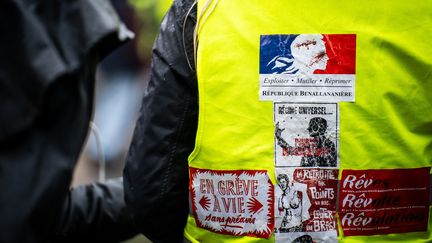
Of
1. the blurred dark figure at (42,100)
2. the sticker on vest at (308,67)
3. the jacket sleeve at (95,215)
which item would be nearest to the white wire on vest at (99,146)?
the jacket sleeve at (95,215)

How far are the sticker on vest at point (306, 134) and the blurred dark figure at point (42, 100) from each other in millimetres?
817

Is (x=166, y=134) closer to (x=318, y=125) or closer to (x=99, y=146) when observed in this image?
(x=318, y=125)

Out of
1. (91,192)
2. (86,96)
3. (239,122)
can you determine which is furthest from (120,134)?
(86,96)

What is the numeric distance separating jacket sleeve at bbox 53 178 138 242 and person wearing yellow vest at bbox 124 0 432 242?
3.45 ft

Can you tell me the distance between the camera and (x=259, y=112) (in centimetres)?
221

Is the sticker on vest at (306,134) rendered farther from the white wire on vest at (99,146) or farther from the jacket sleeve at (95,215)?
the white wire on vest at (99,146)

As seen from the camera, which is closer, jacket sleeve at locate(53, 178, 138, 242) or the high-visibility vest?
the high-visibility vest

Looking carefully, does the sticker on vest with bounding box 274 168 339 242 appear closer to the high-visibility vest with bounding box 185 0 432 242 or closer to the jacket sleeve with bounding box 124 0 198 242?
the high-visibility vest with bounding box 185 0 432 242

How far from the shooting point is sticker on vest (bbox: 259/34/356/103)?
2.20 m

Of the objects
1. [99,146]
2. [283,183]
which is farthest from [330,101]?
[99,146]

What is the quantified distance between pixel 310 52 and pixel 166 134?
56 centimetres

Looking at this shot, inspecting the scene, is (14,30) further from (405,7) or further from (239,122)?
(405,7)

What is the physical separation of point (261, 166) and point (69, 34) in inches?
36.4

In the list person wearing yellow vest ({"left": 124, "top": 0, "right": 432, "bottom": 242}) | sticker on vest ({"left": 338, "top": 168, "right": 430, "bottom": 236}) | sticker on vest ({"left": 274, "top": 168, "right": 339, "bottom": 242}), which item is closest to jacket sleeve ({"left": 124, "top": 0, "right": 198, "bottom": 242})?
person wearing yellow vest ({"left": 124, "top": 0, "right": 432, "bottom": 242})
